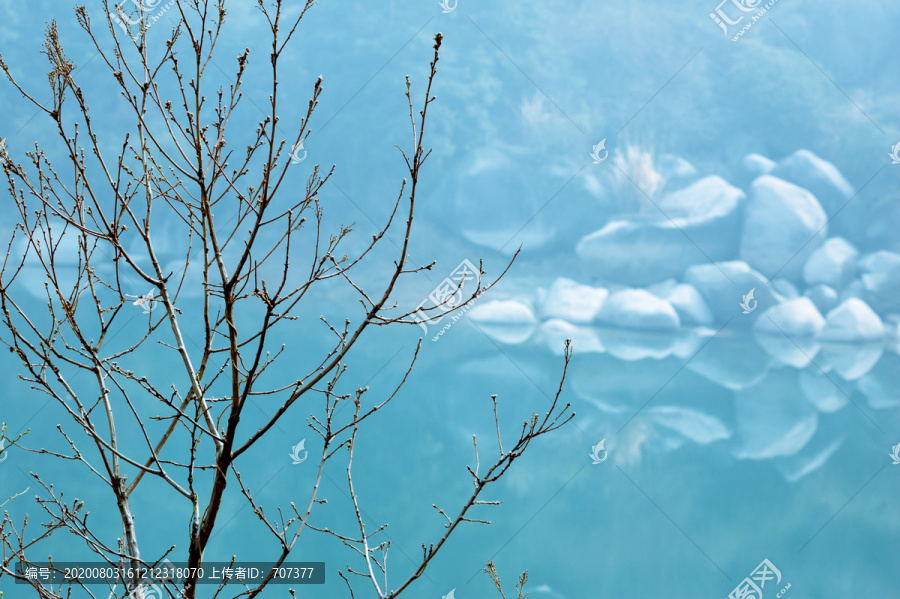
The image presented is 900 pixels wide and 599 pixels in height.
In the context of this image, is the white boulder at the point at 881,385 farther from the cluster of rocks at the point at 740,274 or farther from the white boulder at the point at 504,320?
the white boulder at the point at 504,320

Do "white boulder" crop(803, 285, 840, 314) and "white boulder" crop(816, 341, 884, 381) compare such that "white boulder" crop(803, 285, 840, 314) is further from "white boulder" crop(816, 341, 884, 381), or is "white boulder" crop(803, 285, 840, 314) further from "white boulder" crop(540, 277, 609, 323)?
"white boulder" crop(540, 277, 609, 323)

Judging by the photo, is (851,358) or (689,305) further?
(689,305)

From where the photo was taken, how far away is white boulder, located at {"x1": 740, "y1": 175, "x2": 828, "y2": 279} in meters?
6.84

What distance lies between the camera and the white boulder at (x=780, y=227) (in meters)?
6.84

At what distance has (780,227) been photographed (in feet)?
22.6

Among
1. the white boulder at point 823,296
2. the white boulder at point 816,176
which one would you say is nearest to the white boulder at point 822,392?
the white boulder at point 823,296

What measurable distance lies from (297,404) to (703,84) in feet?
17.1

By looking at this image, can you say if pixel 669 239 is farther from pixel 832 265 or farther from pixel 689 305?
pixel 832 265

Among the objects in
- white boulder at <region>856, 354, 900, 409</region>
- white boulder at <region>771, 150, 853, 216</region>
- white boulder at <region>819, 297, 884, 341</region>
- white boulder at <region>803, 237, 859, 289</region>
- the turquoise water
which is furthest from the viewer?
white boulder at <region>771, 150, 853, 216</region>

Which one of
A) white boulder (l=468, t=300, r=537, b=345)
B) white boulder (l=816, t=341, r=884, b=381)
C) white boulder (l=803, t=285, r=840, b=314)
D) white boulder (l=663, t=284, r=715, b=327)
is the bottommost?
white boulder (l=816, t=341, r=884, b=381)

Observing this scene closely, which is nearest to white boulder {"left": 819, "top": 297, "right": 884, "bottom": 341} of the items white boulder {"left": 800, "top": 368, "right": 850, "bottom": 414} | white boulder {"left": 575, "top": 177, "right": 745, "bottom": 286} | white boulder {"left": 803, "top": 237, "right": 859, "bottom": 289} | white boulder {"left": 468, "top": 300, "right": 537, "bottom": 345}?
white boulder {"left": 803, "top": 237, "right": 859, "bottom": 289}

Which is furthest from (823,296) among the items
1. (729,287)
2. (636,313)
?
(636,313)

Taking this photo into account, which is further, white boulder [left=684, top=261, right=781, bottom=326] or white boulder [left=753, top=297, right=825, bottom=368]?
white boulder [left=684, top=261, right=781, bottom=326]

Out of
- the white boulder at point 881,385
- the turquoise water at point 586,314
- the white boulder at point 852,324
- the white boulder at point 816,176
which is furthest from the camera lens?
the white boulder at point 816,176
